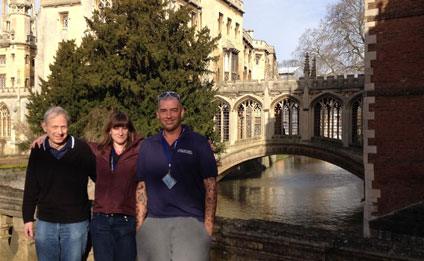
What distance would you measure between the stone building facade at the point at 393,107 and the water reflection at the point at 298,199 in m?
7.46

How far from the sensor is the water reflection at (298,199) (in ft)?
68.2

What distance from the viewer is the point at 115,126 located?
348 centimetres

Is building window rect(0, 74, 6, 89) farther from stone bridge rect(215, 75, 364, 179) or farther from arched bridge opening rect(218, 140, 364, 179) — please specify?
arched bridge opening rect(218, 140, 364, 179)

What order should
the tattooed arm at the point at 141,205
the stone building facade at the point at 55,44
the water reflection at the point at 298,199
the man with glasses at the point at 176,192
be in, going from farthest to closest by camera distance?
the stone building facade at the point at 55,44, the water reflection at the point at 298,199, the tattooed arm at the point at 141,205, the man with glasses at the point at 176,192

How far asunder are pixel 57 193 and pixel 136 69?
50.5ft

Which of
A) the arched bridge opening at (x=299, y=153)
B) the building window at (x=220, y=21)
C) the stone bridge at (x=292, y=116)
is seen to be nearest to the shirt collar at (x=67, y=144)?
the stone bridge at (x=292, y=116)

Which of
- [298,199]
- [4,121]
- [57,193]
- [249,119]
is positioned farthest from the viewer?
[4,121]

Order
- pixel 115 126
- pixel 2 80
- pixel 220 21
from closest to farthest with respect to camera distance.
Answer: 1. pixel 115 126
2. pixel 220 21
3. pixel 2 80

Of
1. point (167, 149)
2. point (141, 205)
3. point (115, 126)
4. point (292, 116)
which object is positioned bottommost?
point (141, 205)

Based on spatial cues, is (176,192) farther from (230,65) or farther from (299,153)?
(230,65)

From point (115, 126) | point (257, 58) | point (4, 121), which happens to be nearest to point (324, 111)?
point (115, 126)

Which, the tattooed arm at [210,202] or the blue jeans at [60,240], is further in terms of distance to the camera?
the blue jeans at [60,240]

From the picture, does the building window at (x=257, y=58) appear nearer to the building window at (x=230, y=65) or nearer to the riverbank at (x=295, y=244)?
the building window at (x=230, y=65)

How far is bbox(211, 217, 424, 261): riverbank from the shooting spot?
148 inches
